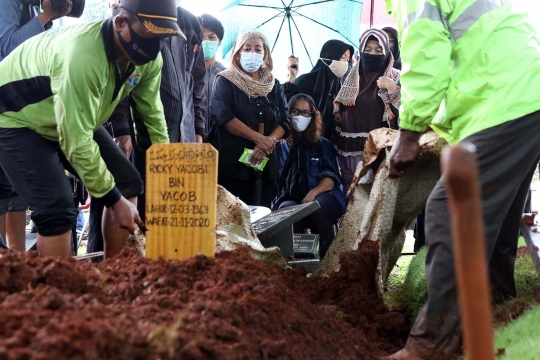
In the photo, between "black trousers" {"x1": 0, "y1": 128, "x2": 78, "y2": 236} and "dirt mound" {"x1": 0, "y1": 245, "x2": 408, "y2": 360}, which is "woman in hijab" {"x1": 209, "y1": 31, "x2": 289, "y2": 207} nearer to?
"black trousers" {"x1": 0, "y1": 128, "x2": 78, "y2": 236}

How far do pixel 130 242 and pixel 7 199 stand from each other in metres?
2.04

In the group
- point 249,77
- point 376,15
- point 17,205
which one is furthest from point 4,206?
point 376,15

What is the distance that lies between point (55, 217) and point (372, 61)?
13.0ft

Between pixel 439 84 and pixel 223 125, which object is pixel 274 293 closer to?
pixel 439 84

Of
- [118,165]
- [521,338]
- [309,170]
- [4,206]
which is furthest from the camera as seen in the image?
[309,170]

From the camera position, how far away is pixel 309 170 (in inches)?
246

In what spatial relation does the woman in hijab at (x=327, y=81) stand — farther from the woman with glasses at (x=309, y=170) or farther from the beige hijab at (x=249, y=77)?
the beige hijab at (x=249, y=77)

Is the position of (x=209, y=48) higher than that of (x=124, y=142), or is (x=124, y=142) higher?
(x=209, y=48)

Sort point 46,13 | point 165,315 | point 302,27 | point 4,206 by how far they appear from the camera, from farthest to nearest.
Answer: point 302,27
point 4,206
point 46,13
point 165,315

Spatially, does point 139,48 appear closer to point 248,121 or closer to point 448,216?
point 448,216

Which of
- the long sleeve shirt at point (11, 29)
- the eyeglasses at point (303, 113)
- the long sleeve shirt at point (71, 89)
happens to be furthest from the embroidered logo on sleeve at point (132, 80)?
the eyeglasses at point (303, 113)

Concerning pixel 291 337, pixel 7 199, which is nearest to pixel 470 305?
pixel 291 337

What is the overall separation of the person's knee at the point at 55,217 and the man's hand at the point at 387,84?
372cm

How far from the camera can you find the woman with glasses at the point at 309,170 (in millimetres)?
6090
